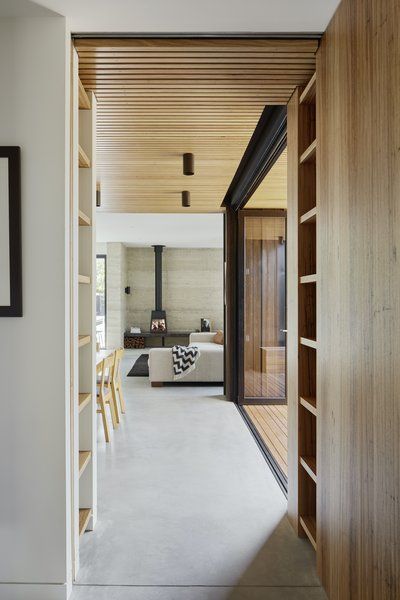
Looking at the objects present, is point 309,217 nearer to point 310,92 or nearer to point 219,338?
point 310,92

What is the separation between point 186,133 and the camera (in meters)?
3.11

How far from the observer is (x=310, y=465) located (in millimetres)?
2230

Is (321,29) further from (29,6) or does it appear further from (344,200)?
(29,6)

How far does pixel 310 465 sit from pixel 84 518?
123 centimetres

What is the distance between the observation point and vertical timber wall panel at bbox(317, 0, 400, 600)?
1.30 meters

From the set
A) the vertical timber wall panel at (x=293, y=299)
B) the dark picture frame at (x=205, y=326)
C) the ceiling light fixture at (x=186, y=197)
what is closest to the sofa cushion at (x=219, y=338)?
the ceiling light fixture at (x=186, y=197)

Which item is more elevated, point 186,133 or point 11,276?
point 186,133

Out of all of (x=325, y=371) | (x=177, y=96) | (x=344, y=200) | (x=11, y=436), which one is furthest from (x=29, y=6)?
(x=325, y=371)

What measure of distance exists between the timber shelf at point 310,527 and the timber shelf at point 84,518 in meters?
1.15

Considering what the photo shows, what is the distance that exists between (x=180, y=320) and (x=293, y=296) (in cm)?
992

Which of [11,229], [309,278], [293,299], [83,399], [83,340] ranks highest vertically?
[11,229]

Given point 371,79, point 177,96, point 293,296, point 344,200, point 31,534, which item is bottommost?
point 31,534

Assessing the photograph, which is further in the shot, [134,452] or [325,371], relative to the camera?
[134,452]

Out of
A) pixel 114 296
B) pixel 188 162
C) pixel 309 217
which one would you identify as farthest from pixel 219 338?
pixel 309 217
